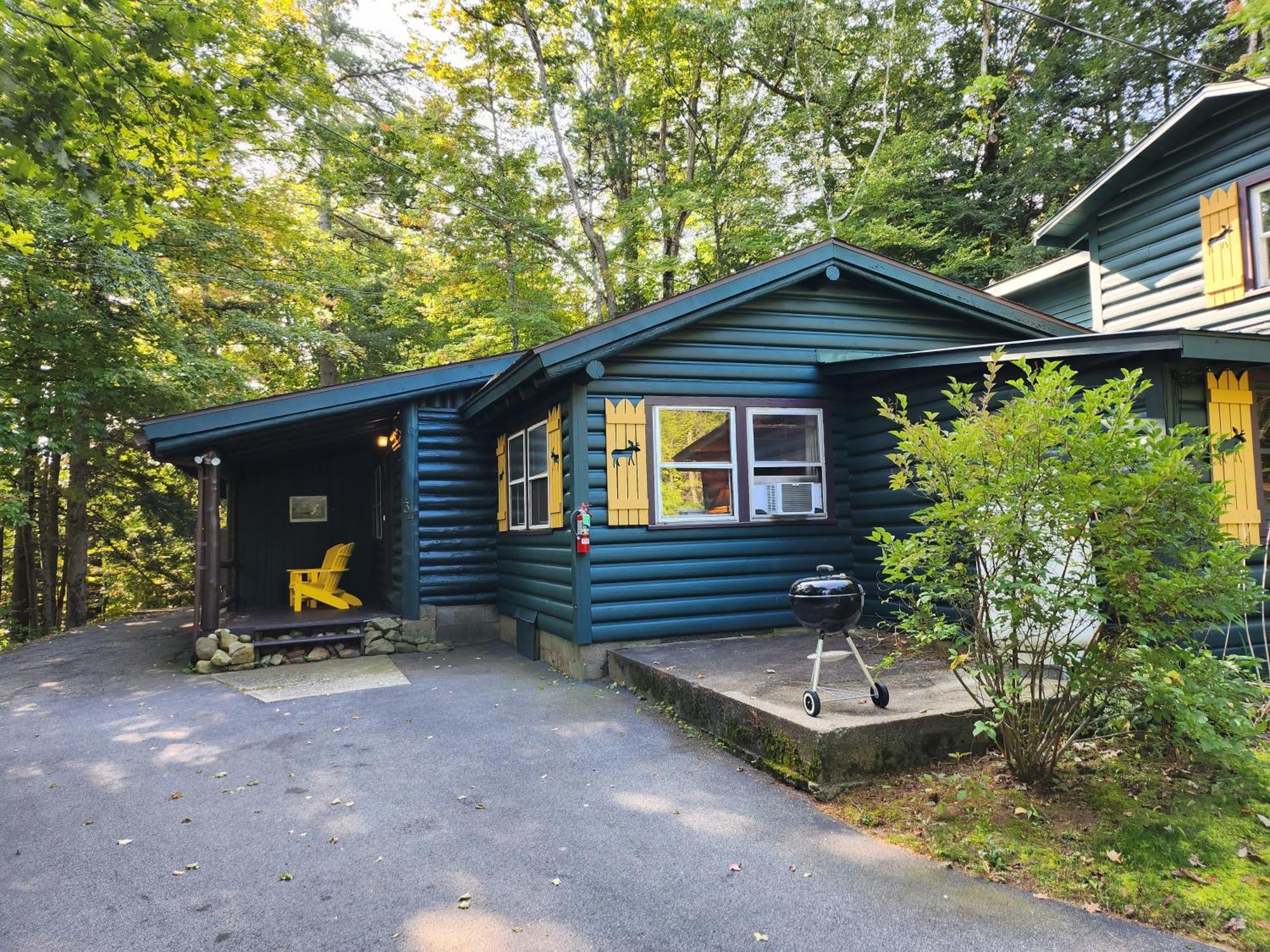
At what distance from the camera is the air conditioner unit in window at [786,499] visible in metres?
7.57

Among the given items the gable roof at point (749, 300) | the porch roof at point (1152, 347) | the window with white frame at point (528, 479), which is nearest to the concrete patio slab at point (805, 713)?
the porch roof at point (1152, 347)

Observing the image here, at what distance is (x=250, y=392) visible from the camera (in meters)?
17.1

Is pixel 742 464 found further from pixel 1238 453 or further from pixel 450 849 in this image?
pixel 450 849

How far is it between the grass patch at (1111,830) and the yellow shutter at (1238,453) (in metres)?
2.66

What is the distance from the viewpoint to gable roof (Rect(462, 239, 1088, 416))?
6.73 meters

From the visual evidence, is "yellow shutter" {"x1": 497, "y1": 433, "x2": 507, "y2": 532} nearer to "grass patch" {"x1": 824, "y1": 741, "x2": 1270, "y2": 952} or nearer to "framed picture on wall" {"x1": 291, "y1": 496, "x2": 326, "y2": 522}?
"framed picture on wall" {"x1": 291, "y1": 496, "x2": 326, "y2": 522}

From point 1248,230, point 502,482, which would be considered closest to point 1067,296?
point 1248,230

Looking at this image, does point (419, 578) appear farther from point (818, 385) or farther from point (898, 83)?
point (898, 83)

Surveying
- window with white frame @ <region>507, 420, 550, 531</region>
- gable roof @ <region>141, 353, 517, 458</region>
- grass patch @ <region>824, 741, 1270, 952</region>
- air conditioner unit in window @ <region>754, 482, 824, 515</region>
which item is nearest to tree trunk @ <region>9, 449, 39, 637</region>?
gable roof @ <region>141, 353, 517, 458</region>

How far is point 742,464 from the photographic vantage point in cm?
752

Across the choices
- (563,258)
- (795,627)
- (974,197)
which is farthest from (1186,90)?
(795,627)

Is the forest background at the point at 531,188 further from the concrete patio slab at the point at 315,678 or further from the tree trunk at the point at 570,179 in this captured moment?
the concrete patio slab at the point at 315,678

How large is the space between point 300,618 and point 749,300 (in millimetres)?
7307

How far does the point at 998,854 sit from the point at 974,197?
1913 centimetres
